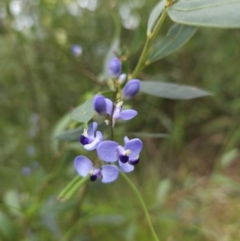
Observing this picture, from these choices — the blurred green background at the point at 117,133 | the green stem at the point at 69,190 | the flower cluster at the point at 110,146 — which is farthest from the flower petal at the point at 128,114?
the blurred green background at the point at 117,133

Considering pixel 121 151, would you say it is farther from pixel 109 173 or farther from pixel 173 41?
pixel 173 41

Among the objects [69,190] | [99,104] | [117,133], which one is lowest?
[117,133]

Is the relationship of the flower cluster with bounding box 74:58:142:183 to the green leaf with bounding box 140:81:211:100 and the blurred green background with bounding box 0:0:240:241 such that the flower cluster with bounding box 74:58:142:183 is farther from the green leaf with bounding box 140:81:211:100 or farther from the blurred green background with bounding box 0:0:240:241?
the blurred green background with bounding box 0:0:240:241

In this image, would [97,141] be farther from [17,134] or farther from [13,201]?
[17,134]

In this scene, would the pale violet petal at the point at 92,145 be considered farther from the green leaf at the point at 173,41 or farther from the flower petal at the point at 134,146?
the green leaf at the point at 173,41

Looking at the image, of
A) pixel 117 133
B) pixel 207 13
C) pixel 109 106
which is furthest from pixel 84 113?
pixel 117 133
